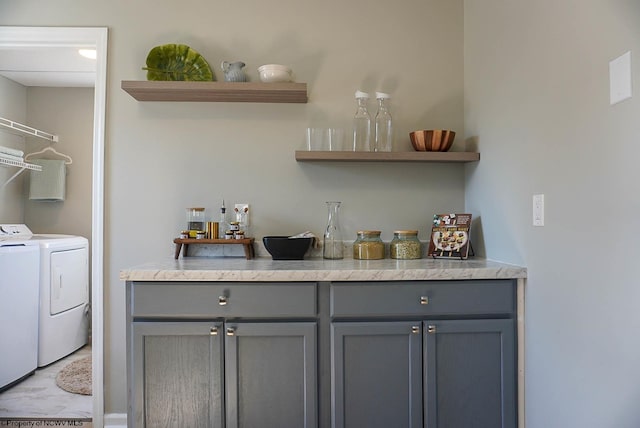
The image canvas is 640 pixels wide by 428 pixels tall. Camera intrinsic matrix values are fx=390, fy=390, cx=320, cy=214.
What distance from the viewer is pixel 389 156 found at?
199cm

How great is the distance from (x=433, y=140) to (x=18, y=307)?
2942mm

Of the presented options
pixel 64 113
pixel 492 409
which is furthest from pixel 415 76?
pixel 64 113

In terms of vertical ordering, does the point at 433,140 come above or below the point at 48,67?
below

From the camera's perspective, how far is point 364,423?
5.18ft

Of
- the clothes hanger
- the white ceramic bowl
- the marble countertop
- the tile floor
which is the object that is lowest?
the tile floor

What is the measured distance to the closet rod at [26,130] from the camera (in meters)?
3.16

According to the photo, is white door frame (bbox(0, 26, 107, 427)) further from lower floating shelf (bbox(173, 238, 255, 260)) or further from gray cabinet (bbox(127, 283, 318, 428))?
gray cabinet (bbox(127, 283, 318, 428))

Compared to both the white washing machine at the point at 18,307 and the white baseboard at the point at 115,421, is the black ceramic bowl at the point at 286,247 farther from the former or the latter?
the white washing machine at the point at 18,307

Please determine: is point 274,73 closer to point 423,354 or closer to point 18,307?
point 423,354

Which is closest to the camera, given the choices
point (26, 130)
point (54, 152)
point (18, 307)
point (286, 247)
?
point (286, 247)

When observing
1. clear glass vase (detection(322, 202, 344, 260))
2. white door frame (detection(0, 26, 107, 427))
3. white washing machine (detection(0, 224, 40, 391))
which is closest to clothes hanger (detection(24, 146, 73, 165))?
white washing machine (detection(0, 224, 40, 391))

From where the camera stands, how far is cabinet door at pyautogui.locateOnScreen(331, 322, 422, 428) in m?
1.58

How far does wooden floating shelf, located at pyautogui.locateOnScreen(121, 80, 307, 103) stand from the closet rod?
1.88 m

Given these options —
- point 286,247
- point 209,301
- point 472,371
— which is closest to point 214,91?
point 286,247
